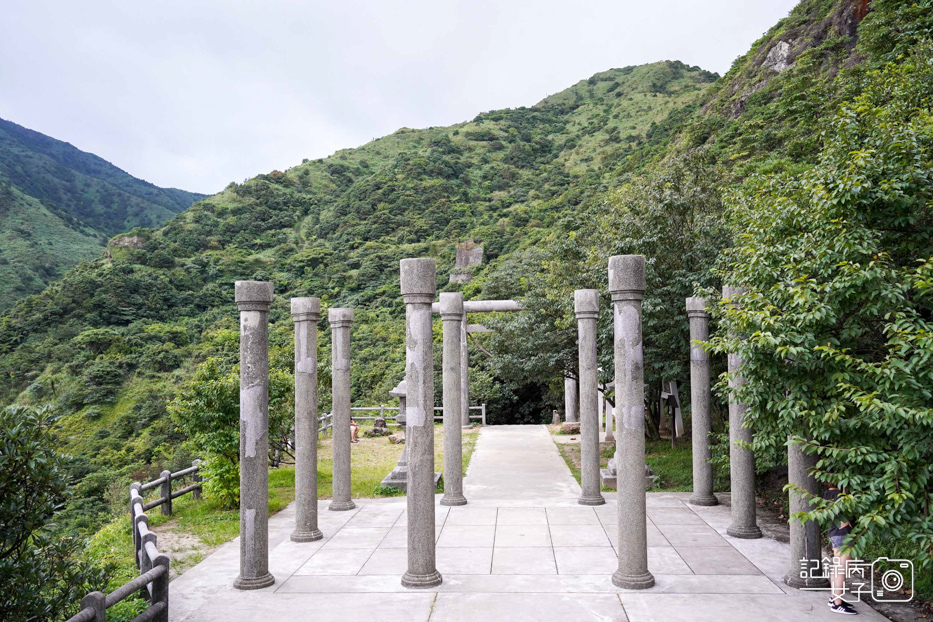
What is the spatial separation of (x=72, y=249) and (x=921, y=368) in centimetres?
7614

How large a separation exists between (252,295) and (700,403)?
8.05 meters

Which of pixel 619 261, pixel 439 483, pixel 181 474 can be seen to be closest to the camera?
pixel 619 261

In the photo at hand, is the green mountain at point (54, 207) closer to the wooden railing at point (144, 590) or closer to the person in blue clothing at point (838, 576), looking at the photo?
the wooden railing at point (144, 590)

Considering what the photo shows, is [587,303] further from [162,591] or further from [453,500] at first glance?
[162,591]

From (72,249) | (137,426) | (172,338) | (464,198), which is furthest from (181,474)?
(464,198)

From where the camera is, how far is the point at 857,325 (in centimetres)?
624

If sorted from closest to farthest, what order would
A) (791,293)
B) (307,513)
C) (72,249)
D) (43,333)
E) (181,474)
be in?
1. (791,293)
2. (307,513)
3. (181,474)
4. (43,333)
5. (72,249)

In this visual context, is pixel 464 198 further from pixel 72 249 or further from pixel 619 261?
pixel 619 261

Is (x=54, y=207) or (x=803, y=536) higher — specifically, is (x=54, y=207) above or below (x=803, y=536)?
above

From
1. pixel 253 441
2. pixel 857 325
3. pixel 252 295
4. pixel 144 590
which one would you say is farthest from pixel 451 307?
pixel 857 325

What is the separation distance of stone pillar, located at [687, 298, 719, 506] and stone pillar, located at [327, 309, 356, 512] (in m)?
6.33

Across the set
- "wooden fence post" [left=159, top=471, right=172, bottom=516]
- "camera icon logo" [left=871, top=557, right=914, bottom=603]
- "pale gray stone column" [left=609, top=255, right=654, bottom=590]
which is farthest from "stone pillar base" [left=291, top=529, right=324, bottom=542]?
"camera icon logo" [left=871, top=557, right=914, bottom=603]

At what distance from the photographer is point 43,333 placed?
44.3m

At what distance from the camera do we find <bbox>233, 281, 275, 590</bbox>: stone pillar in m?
7.54
